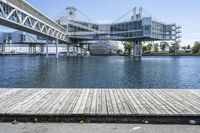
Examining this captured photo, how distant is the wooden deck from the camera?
6.00m

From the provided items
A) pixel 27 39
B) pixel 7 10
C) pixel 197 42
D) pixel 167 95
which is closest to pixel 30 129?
pixel 167 95

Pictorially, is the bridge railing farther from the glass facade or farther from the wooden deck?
the glass facade

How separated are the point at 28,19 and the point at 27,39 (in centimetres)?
8819

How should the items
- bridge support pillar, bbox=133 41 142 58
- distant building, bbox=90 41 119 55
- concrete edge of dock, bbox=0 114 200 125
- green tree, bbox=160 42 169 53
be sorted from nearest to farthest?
1. concrete edge of dock, bbox=0 114 200 125
2. bridge support pillar, bbox=133 41 142 58
3. green tree, bbox=160 42 169 53
4. distant building, bbox=90 41 119 55

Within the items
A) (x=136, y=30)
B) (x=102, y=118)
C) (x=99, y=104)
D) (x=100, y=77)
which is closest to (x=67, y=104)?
(x=99, y=104)

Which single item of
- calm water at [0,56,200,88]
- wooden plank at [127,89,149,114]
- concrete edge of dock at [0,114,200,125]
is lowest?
calm water at [0,56,200,88]

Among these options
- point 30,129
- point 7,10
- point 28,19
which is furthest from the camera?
point 28,19

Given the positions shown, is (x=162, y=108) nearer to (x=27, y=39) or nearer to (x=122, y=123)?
(x=122, y=123)

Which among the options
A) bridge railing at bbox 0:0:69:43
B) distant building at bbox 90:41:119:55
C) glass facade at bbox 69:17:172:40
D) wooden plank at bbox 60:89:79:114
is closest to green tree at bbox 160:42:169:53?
distant building at bbox 90:41:119:55

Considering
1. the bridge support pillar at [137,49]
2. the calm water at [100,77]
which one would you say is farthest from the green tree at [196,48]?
the calm water at [100,77]

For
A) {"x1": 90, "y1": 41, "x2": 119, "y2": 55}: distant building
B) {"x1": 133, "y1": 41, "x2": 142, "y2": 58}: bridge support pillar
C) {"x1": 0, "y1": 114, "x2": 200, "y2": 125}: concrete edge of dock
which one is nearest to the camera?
{"x1": 0, "y1": 114, "x2": 200, "y2": 125}: concrete edge of dock

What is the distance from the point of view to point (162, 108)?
6445 millimetres

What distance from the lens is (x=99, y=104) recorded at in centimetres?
699

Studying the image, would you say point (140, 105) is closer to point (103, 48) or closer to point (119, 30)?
point (119, 30)
